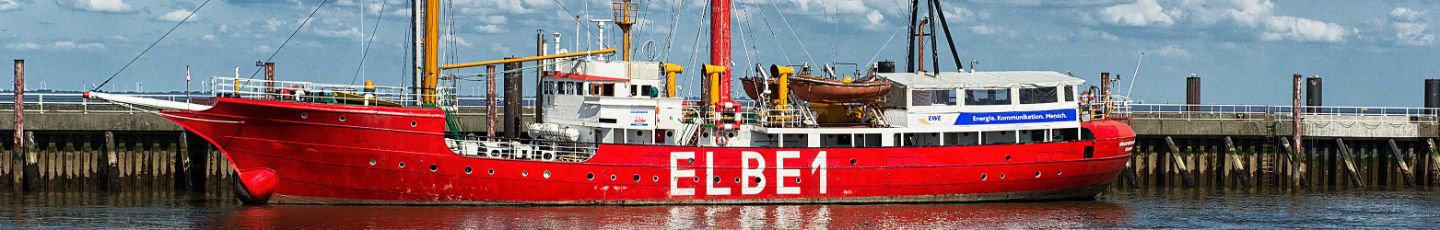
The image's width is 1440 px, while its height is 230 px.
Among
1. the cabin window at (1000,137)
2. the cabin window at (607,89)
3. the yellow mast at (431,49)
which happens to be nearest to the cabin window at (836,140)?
the cabin window at (1000,137)

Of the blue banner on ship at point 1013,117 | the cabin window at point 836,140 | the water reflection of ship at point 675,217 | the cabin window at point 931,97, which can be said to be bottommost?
the water reflection of ship at point 675,217

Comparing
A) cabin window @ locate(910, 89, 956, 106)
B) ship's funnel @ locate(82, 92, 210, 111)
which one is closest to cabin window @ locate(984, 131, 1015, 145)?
cabin window @ locate(910, 89, 956, 106)

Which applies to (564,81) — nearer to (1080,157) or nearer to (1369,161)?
(1080,157)

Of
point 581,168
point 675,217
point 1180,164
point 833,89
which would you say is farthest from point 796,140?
point 1180,164

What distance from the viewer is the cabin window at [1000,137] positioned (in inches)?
1398

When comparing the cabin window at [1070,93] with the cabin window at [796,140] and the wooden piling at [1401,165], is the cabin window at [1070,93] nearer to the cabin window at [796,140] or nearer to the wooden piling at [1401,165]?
the cabin window at [796,140]

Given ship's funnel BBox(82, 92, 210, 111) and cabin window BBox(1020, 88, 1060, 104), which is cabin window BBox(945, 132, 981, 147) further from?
ship's funnel BBox(82, 92, 210, 111)

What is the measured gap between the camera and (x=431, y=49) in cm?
3294

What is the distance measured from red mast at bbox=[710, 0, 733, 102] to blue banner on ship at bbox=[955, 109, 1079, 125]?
4.52 metres

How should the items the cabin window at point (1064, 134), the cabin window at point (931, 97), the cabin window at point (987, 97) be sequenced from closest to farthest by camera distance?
the cabin window at point (931, 97)
the cabin window at point (987, 97)
the cabin window at point (1064, 134)

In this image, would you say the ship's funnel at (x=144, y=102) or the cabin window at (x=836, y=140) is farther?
the cabin window at (x=836, y=140)

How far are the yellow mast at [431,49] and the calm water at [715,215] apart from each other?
2262 millimetres

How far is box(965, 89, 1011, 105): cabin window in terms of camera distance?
34625 mm

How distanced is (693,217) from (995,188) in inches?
265
